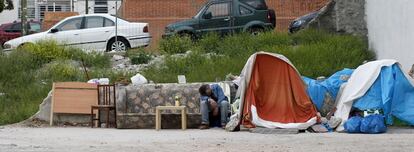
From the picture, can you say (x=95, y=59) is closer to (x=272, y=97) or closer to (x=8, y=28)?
(x=272, y=97)

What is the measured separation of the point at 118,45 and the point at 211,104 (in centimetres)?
1082

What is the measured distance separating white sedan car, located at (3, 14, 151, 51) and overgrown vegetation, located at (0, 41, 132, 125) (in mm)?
2686

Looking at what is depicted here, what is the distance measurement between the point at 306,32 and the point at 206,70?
176 inches

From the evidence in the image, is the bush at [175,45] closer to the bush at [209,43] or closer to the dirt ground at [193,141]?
the bush at [209,43]

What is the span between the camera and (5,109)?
19.8 m

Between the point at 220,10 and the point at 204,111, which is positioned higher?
the point at 220,10

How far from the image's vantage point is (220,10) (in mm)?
28266

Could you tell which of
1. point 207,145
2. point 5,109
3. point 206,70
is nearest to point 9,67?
point 5,109

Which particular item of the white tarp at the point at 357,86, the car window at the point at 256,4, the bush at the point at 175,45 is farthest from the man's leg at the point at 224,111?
the car window at the point at 256,4

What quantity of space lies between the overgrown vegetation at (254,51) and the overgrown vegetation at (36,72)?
5.74ft

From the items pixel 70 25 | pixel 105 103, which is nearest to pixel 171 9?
pixel 70 25

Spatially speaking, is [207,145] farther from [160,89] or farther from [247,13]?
[247,13]

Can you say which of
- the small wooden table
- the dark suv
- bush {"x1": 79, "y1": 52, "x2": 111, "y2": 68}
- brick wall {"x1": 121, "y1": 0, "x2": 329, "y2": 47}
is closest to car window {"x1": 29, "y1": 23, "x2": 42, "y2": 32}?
brick wall {"x1": 121, "y1": 0, "x2": 329, "y2": 47}

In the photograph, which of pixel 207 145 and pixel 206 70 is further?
pixel 206 70
